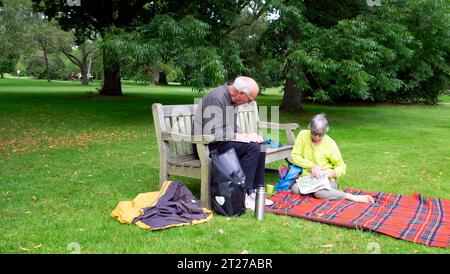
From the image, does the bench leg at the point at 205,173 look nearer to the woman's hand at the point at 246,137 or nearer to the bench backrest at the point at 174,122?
the woman's hand at the point at 246,137

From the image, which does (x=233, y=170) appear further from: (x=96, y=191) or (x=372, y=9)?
(x=372, y=9)

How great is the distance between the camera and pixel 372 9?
13.7 m

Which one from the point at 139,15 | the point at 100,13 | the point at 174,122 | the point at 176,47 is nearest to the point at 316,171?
the point at 174,122

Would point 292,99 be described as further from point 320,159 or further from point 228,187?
point 228,187

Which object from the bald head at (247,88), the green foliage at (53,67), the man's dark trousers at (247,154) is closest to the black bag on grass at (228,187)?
the man's dark trousers at (247,154)

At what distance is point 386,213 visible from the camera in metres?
4.95

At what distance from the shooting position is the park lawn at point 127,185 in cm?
405

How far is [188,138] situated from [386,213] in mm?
2311

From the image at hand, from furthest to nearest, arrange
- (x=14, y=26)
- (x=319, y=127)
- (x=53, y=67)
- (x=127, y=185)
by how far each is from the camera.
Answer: (x=53, y=67) → (x=14, y=26) → (x=127, y=185) → (x=319, y=127)

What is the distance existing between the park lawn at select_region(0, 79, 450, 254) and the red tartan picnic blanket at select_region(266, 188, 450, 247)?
13 cm

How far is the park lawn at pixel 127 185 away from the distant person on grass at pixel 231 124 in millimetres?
626

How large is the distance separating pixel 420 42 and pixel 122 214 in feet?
40.0

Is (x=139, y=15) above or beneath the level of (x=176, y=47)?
above

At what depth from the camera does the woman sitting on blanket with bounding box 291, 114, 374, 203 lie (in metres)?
5.48
